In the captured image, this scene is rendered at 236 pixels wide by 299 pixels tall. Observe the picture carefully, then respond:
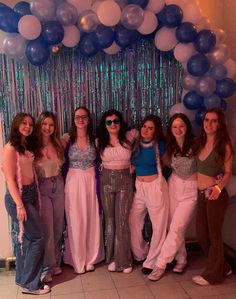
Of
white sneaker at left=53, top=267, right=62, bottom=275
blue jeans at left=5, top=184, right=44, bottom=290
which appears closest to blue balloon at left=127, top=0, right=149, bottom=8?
blue jeans at left=5, top=184, right=44, bottom=290

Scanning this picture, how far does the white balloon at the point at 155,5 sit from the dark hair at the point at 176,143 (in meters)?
0.88

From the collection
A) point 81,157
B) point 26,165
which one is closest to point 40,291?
point 26,165

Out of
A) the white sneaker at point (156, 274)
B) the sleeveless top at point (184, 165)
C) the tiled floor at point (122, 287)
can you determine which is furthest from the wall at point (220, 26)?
the white sneaker at point (156, 274)

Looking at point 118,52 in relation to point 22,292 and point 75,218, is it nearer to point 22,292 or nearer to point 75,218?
point 75,218

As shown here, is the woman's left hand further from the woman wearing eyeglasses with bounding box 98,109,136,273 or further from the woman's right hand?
the woman's right hand

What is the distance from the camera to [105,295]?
3.23 meters

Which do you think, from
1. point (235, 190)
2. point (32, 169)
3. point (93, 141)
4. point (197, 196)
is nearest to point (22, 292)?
point (32, 169)

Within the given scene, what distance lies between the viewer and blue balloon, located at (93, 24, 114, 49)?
3133 mm

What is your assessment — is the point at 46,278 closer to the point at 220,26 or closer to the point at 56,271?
the point at 56,271

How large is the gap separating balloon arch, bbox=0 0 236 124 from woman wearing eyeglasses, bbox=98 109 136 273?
2.05ft

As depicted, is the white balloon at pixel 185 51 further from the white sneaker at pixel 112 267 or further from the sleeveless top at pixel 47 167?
the white sneaker at pixel 112 267

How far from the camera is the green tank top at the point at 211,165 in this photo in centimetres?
315

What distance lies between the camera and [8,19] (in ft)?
9.73

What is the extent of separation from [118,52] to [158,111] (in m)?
0.69
